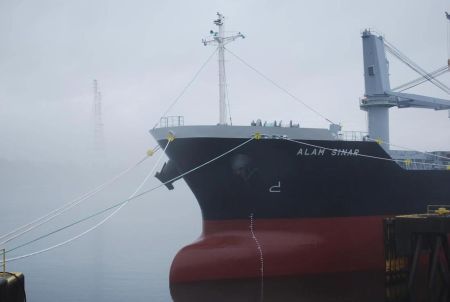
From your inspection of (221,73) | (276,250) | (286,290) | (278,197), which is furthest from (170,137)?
(286,290)

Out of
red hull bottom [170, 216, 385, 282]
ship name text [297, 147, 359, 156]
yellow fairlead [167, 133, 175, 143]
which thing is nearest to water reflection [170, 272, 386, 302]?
red hull bottom [170, 216, 385, 282]

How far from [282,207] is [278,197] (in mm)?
372

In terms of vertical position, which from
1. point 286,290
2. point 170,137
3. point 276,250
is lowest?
point 286,290

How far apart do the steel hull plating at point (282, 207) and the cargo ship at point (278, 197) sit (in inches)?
1.3

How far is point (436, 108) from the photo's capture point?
2392 centimetres

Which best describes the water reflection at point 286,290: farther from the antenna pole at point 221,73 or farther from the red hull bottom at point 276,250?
the antenna pole at point 221,73

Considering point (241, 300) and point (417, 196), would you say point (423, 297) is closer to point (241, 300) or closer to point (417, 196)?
point (417, 196)

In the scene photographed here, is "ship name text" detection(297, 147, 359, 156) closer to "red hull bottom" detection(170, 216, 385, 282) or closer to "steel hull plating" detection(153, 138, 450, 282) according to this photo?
"steel hull plating" detection(153, 138, 450, 282)

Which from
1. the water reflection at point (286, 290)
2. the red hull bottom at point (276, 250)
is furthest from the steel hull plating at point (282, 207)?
the water reflection at point (286, 290)

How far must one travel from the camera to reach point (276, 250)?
15234 mm

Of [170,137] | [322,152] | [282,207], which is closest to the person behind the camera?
[170,137]

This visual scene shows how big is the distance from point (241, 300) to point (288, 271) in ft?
6.43

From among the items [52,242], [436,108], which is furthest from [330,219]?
[52,242]

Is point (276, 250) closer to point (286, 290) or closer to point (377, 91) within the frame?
point (286, 290)
